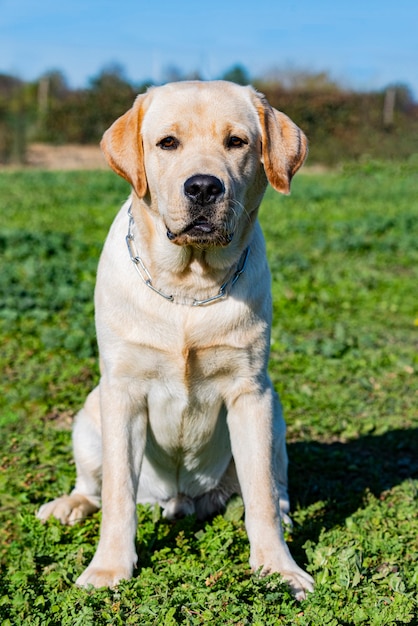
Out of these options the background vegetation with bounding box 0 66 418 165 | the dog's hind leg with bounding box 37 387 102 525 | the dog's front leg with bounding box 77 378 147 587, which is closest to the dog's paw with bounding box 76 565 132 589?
the dog's front leg with bounding box 77 378 147 587

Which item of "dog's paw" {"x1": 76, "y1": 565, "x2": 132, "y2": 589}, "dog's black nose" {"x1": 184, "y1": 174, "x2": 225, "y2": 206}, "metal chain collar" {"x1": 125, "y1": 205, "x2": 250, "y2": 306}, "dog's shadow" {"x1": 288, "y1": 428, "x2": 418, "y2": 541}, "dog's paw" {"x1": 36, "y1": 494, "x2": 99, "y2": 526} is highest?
"dog's black nose" {"x1": 184, "y1": 174, "x2": 225, "y2": 206}

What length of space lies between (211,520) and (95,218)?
819 centimetres

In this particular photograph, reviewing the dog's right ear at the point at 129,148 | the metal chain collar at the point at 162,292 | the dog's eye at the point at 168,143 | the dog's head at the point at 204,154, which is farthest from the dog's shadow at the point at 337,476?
the dog's eye at the point at 168,143

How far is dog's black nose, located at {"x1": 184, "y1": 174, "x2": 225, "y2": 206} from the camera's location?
287 centimetres

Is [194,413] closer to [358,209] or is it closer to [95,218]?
[95,218]

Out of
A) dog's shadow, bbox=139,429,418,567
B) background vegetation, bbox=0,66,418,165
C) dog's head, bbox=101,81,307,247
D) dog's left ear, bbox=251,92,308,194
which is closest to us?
dog's head, bbox=101,81,307,247

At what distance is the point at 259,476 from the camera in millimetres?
3201


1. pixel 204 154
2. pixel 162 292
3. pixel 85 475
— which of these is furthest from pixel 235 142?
pixel 85 475

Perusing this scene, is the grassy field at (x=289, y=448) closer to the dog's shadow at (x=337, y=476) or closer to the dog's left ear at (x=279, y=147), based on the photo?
the dog's shadow at (x=337, y=476)

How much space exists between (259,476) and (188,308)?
734mm

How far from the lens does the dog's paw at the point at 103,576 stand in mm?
2988

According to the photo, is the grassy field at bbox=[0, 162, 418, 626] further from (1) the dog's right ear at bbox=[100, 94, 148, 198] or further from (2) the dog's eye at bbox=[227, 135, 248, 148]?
(2) the dog's eye at bbox=[227, 135, 248, 148]

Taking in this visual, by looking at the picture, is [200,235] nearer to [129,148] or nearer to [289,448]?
[129,148]

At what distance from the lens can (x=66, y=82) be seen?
32.3 metres
